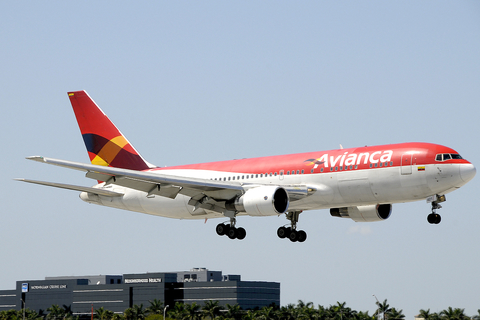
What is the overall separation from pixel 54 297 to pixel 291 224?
15485cm

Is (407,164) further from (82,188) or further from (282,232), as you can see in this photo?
(82,188)

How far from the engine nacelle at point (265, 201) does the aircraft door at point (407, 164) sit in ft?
23.9

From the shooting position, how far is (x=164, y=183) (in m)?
46.9

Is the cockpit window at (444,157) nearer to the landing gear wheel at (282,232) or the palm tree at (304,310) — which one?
the landing gear wheel at (282,232)

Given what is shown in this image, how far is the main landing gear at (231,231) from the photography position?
49188mm

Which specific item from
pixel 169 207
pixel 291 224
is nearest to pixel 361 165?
pixel 291 224

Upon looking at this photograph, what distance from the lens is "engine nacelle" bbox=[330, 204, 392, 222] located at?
50.6 m

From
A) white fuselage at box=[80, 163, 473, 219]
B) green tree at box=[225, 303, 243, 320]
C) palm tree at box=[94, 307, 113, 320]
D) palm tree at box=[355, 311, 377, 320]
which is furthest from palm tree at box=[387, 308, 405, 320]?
white fuselage at box=[80, 163, 473, 219]

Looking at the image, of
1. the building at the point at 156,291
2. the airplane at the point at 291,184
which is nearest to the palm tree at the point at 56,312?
the building at the point at 156,291

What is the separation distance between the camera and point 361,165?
146 feet

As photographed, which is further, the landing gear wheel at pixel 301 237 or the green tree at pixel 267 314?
the green tree at pixel 267 314

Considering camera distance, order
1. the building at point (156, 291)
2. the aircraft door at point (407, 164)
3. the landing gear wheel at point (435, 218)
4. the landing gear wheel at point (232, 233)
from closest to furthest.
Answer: the aircraft door at point (407, 164) < the landing gear wheel at point (435, 218) < the landing gear wheel at point (232, 233) < the building at point (156, 291)

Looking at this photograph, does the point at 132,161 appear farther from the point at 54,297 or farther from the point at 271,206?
the point at 54,297

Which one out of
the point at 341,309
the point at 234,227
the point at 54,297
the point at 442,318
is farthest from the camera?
the point at 54,297
